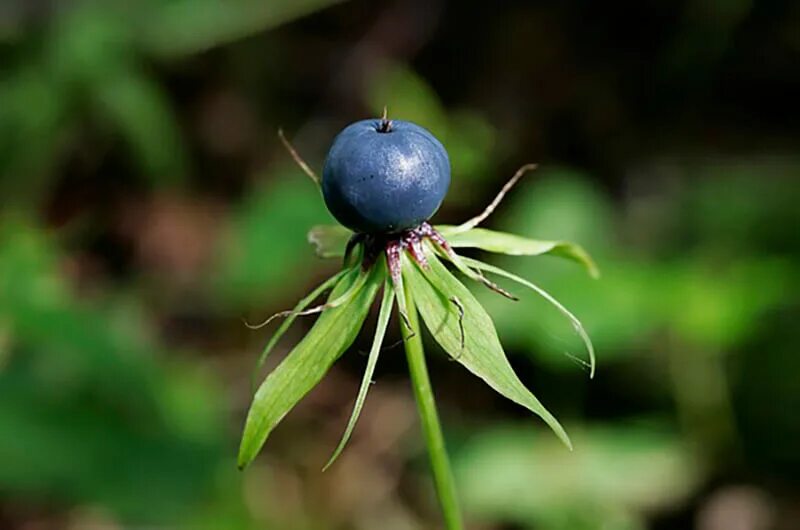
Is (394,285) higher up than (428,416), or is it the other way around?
(394,285)

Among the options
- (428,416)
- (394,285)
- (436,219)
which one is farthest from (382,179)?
(436,219)

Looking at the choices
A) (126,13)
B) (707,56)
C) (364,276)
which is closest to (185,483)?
(364,276)

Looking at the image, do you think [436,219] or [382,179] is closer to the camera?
[382,179]

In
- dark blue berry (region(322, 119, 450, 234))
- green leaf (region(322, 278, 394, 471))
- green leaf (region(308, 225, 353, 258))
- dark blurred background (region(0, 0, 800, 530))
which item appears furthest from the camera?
dark blurred background (region(0, 0, 800, 530))

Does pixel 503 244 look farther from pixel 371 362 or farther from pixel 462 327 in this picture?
pixel 371 362

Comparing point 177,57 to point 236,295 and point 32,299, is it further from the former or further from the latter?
point 32,299

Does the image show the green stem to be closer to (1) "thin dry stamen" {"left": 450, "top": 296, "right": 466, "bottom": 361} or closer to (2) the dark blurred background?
(1) "thin dry stamen" {"left": 450, "top": 296, "right": 466, "bottom": 361}

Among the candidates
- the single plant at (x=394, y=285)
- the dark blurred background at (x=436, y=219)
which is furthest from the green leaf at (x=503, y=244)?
the dark blurred background at (x=436, y=219)

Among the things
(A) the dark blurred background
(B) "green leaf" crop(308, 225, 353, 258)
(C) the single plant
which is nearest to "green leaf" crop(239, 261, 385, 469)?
(C) the single plant
